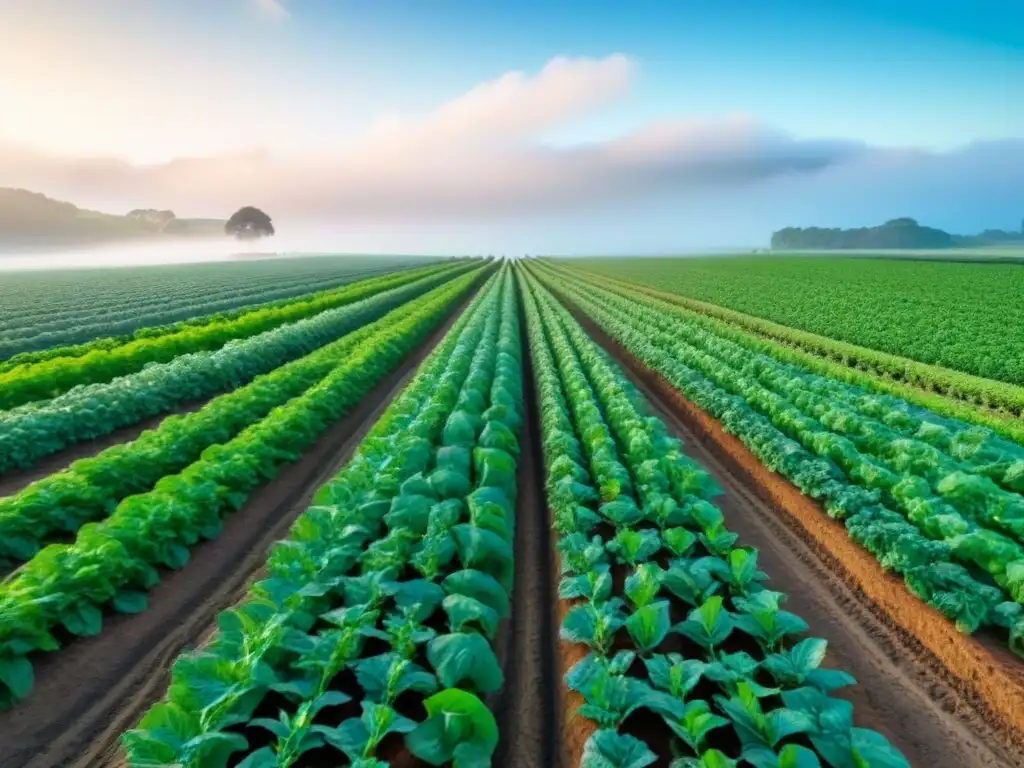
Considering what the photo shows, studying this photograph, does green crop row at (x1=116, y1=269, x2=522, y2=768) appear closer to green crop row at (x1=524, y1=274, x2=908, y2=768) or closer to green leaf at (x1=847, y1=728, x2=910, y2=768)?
green crop row at (x1=524, y1=274, x2=908, y2=768)

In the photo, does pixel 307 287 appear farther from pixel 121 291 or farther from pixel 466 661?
pixel 466 661

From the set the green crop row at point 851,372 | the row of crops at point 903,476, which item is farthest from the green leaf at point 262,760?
the green crop row at point 851,372

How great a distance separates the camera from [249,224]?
153375mm

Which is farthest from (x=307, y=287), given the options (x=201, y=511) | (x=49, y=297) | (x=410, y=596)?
(x=410, y=596)

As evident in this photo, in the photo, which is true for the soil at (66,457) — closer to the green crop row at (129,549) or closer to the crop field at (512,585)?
the crop field at (512,585)

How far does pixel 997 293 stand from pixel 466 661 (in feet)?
139

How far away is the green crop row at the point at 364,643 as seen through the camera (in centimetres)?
326

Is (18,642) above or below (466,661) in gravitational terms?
below

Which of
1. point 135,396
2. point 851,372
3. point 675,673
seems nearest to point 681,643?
point 675,673

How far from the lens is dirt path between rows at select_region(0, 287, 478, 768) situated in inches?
167

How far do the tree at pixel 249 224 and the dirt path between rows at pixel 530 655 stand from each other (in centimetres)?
16475

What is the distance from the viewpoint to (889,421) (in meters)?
9.39

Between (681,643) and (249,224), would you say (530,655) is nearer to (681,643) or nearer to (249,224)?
(681,643)

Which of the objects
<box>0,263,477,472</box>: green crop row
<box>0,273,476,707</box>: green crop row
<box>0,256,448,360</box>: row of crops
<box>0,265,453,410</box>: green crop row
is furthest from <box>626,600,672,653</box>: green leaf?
<box>0,256,448,360</box>: row of crops
